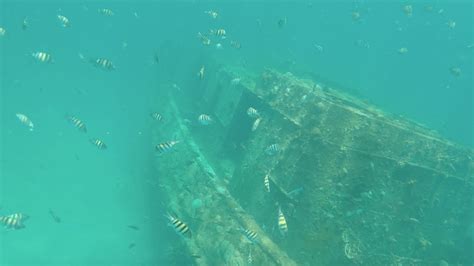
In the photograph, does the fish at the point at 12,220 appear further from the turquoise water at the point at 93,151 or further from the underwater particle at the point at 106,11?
the underwater particle at the point at 106,11

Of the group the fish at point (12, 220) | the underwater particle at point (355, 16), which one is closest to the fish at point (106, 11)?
the fish at point (12, 220)

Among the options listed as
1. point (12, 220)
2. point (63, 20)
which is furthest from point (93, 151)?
point (12, 220)

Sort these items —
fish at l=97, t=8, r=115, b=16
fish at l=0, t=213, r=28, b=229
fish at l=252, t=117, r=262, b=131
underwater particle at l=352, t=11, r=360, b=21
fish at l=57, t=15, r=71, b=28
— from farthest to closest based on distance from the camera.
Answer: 1. underwater particle at l=352, t=11, r=360, b=21
2. fish at l=97, t=8, r=115, b=16
3. fish at l=57, t=15, r=71, b=28
4. fish at l=252, t=117, r=262, b=131
5. fish at l=0, t=213, r=28, b=229

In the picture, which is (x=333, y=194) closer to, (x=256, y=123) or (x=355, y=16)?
(x=256, y=123)

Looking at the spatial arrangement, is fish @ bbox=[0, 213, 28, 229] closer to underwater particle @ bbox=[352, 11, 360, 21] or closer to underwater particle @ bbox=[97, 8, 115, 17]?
underwater particle @ bbox=[97, 8, 115, 17]

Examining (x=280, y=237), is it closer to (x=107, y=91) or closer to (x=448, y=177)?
(x=448, y=177)

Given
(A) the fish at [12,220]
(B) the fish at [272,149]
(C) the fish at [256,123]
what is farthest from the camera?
(C) the fish at [256,123]

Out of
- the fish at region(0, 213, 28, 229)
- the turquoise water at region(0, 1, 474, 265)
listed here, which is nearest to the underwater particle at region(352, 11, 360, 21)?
the turquoise water at region(0, 1, 474, 265)

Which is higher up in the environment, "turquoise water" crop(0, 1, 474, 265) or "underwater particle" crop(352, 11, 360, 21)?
"underwater particle" crop(352, 11, 360, 21)
